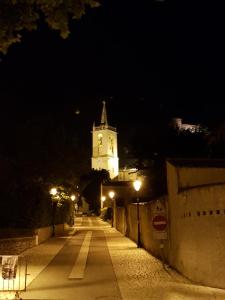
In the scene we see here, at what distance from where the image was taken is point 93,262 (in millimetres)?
19844

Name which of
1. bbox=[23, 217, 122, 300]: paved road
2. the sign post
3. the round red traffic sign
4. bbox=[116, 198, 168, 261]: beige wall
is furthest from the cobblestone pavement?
the round red traffic sign

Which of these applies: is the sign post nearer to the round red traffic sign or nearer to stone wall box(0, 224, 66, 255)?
the round red traffic sign

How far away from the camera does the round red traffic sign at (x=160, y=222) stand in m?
16.5

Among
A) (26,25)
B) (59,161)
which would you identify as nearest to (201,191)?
(26,25)

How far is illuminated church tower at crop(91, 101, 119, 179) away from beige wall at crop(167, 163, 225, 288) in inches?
4907

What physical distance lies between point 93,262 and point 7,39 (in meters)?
12.4

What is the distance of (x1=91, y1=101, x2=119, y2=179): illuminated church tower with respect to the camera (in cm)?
14380

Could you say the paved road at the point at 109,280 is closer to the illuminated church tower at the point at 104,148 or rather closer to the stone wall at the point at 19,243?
the stone wall at the point at 19,243

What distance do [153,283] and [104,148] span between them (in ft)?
442

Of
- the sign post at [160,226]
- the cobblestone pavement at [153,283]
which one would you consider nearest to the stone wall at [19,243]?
the cobblestone pavement at [153,283]

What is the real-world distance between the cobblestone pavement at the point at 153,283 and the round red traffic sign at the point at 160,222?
5.07ft

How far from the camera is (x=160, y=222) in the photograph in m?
16.5

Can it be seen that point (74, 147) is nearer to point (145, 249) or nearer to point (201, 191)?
point (145, 249)

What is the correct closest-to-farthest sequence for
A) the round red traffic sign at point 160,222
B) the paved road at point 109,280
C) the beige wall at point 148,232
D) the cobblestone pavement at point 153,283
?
the cobblestone pavement at point 153,283 → the paved road at point 109,280 → the round red traffic sign at point 160,222 → the beige wall at point 148,232
